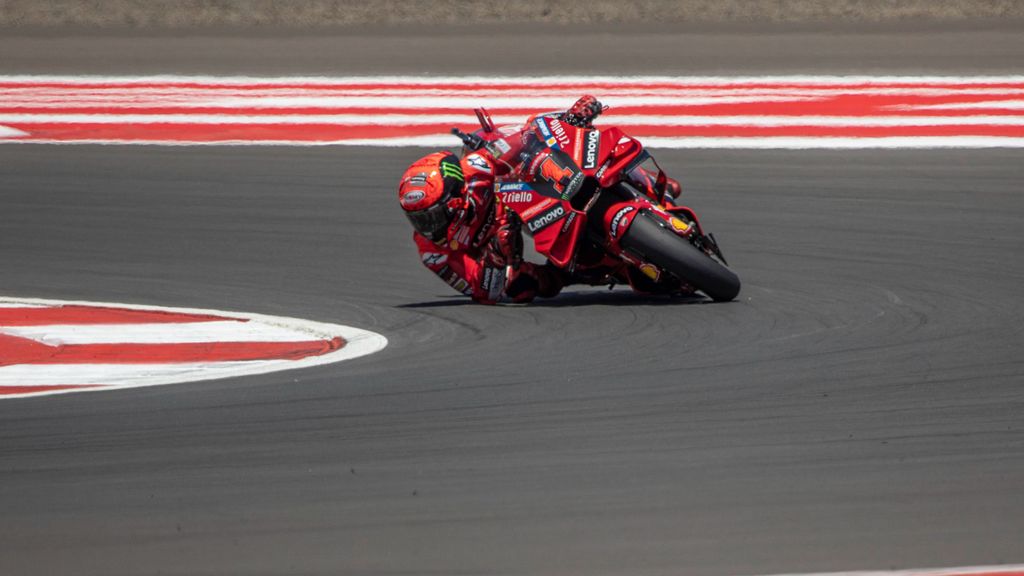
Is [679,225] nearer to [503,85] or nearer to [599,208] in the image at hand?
[599,208]

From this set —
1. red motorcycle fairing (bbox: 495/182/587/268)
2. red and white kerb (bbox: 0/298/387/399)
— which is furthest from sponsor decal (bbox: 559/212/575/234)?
red and white kerb (bbox: 0/298/387/399)

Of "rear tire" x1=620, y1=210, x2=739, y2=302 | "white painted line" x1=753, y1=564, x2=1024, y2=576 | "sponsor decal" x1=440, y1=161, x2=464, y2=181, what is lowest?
"white painted line" x1=753, y1=564, x2=1024, y2=576

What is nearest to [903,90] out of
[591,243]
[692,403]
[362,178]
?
[362,178]

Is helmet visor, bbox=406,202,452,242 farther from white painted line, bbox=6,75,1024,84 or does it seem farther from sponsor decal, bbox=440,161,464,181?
white painted line, bbox=6,75,1024,84

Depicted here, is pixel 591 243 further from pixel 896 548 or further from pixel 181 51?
pixel 181 51

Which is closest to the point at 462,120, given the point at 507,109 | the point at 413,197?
the point at 507,109

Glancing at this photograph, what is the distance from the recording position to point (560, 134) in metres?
8.22

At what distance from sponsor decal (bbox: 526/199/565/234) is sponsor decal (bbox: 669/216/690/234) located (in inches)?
22.7

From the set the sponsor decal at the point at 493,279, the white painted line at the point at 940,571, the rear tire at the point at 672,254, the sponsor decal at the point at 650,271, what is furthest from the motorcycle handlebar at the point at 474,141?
the white painted line at the point at 940,571

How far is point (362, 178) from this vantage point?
498 inches

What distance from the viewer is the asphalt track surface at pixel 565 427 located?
14.7 feet

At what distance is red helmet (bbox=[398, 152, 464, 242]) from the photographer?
321 inches

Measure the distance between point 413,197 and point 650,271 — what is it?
4.30 ft

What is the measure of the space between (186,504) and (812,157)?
28.8 feet
